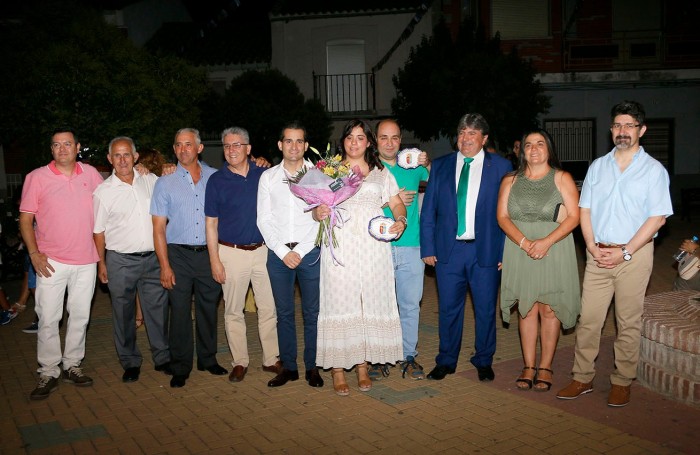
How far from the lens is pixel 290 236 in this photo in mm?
5703

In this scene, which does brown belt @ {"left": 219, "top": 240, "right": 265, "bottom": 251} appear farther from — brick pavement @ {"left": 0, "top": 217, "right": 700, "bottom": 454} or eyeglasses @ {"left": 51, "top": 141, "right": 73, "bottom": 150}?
eyeglasses @ {"left": 51, "top": 141, "right": 73, "bottom": 150}

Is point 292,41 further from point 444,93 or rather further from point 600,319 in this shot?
point 600,319

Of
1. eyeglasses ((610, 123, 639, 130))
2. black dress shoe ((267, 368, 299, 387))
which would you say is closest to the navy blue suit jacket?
eyeglasses ((610, 123, 639, 130))

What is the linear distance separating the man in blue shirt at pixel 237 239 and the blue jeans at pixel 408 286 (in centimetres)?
A: 129

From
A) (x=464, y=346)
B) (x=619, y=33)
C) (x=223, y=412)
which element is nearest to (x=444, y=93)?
(x=619, y=33)

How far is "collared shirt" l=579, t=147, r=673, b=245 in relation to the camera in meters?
4.98

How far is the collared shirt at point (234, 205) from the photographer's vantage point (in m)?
5.85

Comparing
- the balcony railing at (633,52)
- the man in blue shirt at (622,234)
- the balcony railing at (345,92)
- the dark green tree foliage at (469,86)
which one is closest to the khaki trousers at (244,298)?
the man in blue shirt at (622,234)

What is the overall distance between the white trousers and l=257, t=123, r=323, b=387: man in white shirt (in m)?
1.80

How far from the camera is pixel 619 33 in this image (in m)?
20.4

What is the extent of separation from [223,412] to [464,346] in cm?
303

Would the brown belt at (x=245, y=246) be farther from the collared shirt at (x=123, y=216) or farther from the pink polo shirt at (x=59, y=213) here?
the pink polo shirt at (x=59, y=213)

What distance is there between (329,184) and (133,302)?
2517mm

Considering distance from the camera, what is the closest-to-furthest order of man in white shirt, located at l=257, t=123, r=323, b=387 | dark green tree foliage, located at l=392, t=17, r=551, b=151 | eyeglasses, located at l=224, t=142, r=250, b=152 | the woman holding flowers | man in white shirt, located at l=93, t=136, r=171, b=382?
the woman holding flowers → man in white shirt, located at l=257, t=123, r=323, b=387 → eyeglasses, located at l=224, t=142, r=250, b=152 → man in white shirt, located at l=93, t=136, r=171, b=382 → dark green tree foliage, located at l=392, t=17, r=551, b=151
